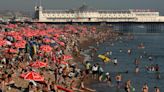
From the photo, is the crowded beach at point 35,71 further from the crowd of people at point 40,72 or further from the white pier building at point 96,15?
the white pier building at point 96,15

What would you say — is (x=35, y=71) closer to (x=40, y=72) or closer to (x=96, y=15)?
(x=40, y=72)

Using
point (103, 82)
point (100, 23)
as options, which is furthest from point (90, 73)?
point (100, 23)

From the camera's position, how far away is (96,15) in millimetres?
129875

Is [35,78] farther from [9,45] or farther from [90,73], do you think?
[9,45]

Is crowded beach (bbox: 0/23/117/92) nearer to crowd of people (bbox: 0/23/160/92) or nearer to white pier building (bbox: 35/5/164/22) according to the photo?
crowd of people (bbox: 0/23/160/92)

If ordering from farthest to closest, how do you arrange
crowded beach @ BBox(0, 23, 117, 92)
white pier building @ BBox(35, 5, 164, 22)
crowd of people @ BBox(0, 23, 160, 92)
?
1. white pier building @ BBox(35, 5, 164, 22)
2. crowd of people @ BBox(0, 23, 160, 92)
3. crowded beach @ BBox(0, 23, 117, 92)

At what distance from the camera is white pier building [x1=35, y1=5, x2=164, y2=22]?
127 meters

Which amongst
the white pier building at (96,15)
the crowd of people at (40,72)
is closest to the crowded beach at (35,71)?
the crowd of people at (40,72)

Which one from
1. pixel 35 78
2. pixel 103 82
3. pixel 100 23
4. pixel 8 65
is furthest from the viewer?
pixel 100 23

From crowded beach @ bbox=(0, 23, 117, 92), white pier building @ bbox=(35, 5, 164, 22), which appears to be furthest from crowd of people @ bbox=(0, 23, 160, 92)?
white pier building @ bbox=(35, 5, 164, 22)

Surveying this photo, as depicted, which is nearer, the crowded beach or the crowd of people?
the crowded beach

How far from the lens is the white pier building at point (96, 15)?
127250 mm

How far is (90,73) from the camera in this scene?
99.8 feet

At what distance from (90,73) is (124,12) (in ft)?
337
